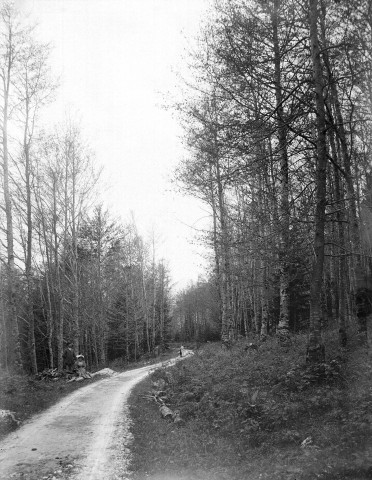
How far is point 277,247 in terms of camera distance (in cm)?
988

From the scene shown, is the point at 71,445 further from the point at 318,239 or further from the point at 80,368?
the point at 80,368

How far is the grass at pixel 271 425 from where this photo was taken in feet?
17.4

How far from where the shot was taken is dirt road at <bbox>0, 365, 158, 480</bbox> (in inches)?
247

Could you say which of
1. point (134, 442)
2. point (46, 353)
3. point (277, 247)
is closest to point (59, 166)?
point (277, 247)

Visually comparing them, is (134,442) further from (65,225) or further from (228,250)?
(65,225)

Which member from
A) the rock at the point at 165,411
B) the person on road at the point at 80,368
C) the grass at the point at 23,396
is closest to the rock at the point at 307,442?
the rock at the point at 165,411

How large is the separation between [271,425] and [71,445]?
4173 mm

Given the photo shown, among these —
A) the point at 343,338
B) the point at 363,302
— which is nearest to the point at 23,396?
Result: the point at 343,338

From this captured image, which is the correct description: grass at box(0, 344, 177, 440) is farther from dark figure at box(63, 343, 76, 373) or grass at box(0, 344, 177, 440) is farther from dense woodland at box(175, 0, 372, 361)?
dense woodland at box(175, 0, 372, 361)

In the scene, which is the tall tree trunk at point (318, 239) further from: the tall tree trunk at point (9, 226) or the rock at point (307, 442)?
the tall tree trunk at point (9, 226)

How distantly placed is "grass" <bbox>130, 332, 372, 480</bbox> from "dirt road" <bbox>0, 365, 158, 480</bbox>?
0.43 meters

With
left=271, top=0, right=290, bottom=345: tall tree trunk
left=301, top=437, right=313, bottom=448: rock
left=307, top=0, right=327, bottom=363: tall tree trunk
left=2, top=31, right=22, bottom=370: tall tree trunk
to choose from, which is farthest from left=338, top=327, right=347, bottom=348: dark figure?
left=2, top=31, right=22, bottom=370: tall tree trunk

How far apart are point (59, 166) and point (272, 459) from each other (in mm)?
18014

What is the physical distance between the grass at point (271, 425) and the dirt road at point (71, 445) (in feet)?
1.42
